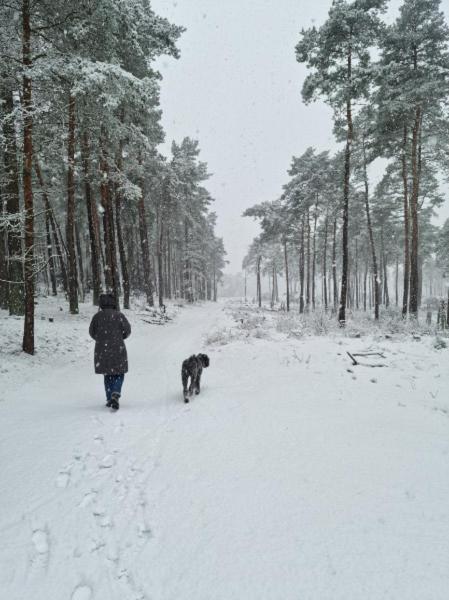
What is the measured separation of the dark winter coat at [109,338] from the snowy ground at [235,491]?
2.66 ft

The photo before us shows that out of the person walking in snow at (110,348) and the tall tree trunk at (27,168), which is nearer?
the person walking in snow at (110,348)

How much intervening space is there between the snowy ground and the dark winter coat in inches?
31.9

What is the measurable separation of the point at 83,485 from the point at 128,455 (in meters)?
0.75

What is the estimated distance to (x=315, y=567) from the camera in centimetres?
232

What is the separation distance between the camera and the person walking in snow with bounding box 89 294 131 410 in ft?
19.1

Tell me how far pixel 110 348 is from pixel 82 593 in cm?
409

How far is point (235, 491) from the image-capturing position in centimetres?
327

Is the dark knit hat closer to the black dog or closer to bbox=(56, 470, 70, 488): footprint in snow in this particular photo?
the black dog

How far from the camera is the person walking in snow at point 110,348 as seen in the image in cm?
581

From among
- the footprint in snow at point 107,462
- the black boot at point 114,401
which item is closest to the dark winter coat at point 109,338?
the black boot at point 114,401

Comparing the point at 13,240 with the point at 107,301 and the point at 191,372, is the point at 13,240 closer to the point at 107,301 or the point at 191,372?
the point at 107,301

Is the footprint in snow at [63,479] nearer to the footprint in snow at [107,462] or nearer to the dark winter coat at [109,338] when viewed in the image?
the footprint in snow at [107,462]

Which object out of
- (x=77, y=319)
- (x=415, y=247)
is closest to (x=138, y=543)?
(x=77, y=319)

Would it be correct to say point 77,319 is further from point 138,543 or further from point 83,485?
point 138,543
